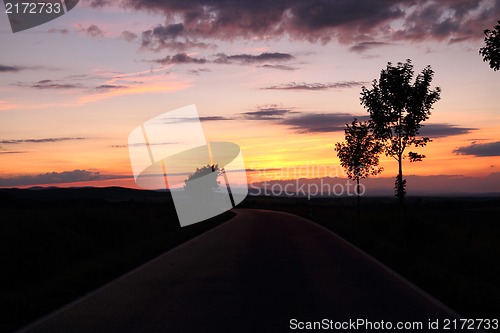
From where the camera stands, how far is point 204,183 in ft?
305

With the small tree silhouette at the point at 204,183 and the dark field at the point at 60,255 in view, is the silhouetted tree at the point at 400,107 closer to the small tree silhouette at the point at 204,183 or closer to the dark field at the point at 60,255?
the dark field at the point at 60,255

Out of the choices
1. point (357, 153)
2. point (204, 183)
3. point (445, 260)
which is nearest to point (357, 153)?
point (357, 153)

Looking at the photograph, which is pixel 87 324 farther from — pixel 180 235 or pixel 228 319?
pixel 180 235

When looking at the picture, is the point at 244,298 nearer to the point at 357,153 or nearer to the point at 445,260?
the point at 445,260

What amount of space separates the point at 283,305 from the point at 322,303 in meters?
0.69

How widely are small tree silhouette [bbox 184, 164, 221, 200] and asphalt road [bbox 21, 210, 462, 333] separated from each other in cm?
6983

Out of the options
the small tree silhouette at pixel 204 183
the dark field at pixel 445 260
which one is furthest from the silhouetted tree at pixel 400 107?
the small tree silhouette at pixel 204 183

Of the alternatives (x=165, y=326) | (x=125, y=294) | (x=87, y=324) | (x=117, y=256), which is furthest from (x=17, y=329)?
(x=117, y=256)

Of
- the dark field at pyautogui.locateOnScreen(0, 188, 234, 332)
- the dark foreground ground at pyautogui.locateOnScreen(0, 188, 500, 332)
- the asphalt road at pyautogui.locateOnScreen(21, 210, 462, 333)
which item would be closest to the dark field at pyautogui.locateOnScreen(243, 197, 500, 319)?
the dark foreground ground at pyautogui.locateOnScreen(0, 188, 500, 332)

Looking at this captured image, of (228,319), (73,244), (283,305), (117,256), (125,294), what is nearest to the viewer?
(228,319)

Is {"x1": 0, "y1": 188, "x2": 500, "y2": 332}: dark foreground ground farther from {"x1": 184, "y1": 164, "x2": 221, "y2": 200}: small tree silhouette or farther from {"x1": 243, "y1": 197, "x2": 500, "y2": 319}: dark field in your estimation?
{"x1": 184, "y1": 164, "x2": 221, "y2": 200}: small tree silhouette

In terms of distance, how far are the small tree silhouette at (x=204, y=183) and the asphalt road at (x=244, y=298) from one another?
229 feet

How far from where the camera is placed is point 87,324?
812cm

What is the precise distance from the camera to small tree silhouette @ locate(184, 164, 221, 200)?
8856cm
